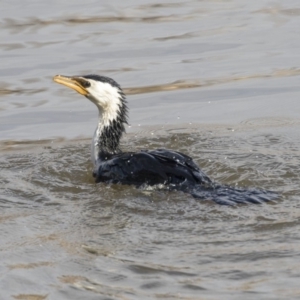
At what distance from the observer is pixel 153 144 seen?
10.7 metres

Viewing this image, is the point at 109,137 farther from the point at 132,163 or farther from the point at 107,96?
the point at 132,163

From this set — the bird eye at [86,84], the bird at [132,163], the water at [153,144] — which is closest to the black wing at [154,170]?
the bird at [132,163]

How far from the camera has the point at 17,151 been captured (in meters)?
10.5

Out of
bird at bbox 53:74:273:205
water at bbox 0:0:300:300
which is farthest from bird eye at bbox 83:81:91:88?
water at bbox 0:0:300:300

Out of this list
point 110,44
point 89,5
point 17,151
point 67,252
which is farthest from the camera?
point 89,5

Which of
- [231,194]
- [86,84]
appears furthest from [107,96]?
[231,194]

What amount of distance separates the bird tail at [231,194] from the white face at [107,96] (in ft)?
5.56

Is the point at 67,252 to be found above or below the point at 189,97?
below

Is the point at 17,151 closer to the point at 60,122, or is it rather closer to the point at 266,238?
the point at 60,122

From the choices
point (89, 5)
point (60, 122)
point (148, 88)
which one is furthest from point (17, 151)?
point (89, 5)

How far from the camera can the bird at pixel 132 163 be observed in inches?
333

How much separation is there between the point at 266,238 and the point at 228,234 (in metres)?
0.33

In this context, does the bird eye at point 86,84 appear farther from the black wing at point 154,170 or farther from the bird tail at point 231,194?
the bird tail at point 231,194

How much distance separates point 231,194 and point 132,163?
1164mm
